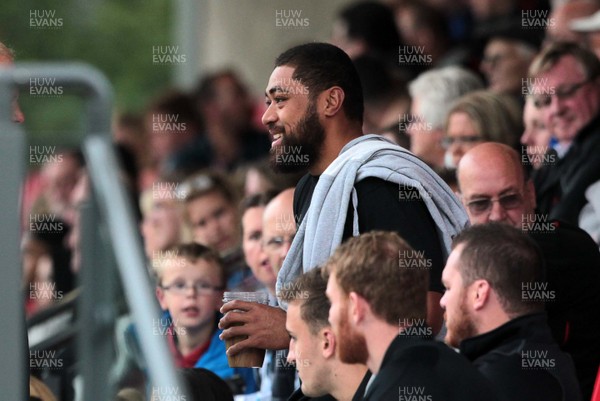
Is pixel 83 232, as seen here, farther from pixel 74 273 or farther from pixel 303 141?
pixel 74 273

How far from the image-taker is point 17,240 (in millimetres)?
3285

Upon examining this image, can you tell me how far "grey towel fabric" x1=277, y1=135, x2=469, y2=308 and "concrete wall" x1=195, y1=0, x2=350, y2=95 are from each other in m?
8.22

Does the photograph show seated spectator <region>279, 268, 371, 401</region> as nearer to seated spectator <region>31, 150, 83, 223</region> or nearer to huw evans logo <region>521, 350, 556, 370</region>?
huw evans logo <region>521, 350, 556, 370</region>

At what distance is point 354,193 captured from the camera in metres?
4.83

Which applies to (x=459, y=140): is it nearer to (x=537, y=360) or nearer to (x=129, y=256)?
(x=537, y=360)

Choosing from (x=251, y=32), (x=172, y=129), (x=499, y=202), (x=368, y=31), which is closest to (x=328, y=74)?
(x=499, y=202)

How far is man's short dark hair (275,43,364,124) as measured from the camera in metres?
5.08

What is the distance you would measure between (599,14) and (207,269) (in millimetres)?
2962

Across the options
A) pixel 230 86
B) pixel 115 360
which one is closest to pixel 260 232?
pixel 115 360

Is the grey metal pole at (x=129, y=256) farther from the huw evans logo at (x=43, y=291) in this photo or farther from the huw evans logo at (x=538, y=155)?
the huw evans logo at (x=43, y=291)

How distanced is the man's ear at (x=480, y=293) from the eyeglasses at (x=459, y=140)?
2.10m

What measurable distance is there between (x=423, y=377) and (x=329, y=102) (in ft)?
4.24

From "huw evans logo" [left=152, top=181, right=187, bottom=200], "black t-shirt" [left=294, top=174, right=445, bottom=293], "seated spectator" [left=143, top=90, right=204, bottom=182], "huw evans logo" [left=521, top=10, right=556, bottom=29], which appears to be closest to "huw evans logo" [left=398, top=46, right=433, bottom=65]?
"huw evans logo" [left=521, top=10, right=556, bottom=29]

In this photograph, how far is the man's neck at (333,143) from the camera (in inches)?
200
